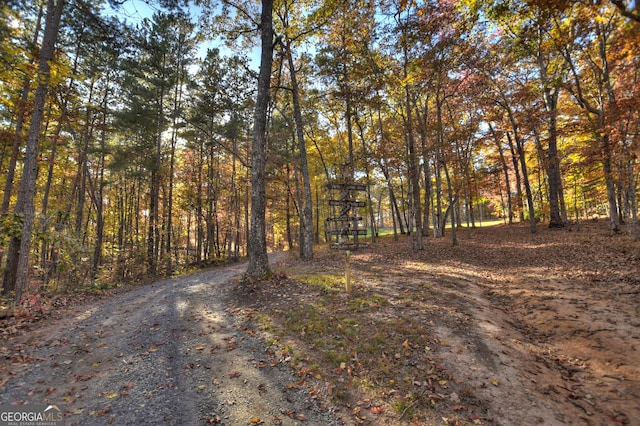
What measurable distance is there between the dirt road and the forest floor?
27mm

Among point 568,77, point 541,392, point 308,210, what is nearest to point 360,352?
point 541,392

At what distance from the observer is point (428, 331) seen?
535 centimetres

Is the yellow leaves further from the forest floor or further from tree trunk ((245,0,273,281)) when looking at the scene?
tree trunk ((245,0,273,281))

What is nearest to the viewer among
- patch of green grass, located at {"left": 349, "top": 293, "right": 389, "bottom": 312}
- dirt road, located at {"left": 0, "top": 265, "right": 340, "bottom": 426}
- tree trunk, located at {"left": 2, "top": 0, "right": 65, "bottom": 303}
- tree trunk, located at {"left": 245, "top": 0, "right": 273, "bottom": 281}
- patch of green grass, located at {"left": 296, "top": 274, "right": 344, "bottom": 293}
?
dirt road, located at {"left": 0, "top": 265, "right": 340, "bottom": 426}

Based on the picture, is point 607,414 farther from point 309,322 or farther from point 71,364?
point 71,364

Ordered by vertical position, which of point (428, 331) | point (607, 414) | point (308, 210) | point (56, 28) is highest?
point (56, 28)

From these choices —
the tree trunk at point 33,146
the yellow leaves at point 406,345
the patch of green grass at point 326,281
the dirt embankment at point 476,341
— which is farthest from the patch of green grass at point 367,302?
the tree trunk at point 33,146

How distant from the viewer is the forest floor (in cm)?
359

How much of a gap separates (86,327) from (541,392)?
355 inches

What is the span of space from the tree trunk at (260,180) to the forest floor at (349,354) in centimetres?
74

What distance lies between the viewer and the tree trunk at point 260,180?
873 cm

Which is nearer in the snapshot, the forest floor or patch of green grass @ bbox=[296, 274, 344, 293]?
the forest floor

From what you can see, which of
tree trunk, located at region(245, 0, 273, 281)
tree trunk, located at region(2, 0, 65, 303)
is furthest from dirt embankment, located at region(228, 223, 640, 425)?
tree trunk, located at region(2, 0, 65, 303)

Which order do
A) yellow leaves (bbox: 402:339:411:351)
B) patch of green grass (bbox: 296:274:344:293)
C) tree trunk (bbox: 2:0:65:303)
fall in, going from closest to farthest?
yellow leaves (bbox: 402:339:411:351)
tree trunk (bbox: 2:0:65:303)
patch of green grass (bbox: 296:274:344:293)
